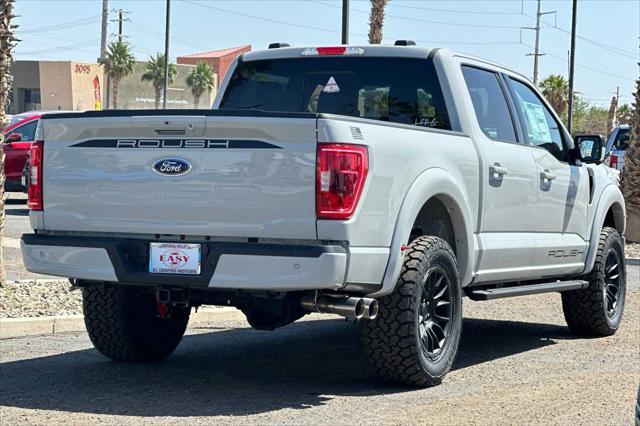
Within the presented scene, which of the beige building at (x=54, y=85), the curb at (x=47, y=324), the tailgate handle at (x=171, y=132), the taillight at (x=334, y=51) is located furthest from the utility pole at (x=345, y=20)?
the beige building at (x=54, y=85)

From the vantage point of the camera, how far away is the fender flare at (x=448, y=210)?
727 cm

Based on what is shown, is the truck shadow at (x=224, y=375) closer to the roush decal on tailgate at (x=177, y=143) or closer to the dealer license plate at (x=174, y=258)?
the dealer license plate at (x=174, y=258)

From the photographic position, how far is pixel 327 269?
22.3 ft

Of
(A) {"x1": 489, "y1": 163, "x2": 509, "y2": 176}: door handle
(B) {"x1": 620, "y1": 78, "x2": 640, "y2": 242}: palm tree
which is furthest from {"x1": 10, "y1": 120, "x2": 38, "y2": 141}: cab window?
(A) {"x1": 489, "y1": 163, "x2": 509, "y2": 176}: door handle

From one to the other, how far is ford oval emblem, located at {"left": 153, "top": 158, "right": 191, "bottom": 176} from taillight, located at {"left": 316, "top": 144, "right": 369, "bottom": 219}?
82 cm

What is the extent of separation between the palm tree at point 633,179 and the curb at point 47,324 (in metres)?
12.5

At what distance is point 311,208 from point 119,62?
94.5 metres

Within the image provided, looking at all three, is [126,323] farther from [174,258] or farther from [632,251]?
[632,251]

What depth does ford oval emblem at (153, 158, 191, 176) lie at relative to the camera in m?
7.13

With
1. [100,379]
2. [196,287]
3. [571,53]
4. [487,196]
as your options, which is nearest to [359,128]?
[196,287]

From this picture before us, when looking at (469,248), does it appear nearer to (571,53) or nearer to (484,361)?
(484,361)

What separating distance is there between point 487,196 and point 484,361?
Answer: 1277 millimetres

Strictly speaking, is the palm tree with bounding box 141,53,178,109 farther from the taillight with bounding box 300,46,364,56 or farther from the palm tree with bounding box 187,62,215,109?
the taillight with bounding box 300,46,364,56

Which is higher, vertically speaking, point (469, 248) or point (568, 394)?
point (469, 248)
